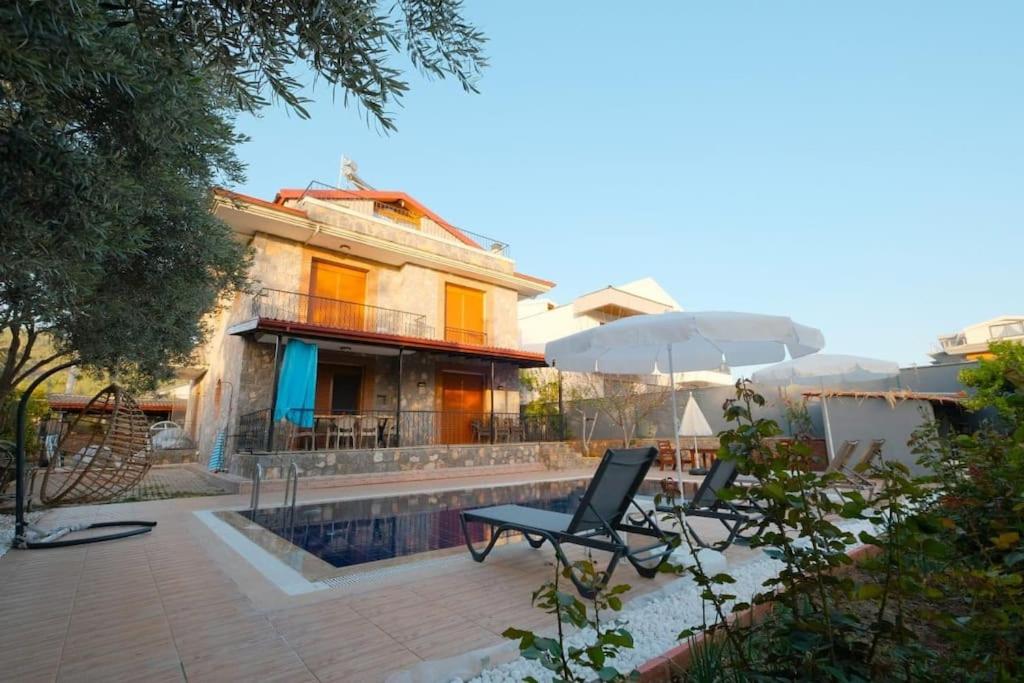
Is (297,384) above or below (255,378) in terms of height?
below

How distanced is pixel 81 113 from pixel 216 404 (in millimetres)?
13195

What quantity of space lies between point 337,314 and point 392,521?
873 cm

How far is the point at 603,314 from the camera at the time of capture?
2322 centimetres

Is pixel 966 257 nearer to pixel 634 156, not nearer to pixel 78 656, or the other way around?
pixel 634 156

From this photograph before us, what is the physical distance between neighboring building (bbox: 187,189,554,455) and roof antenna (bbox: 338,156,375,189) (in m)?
2.12

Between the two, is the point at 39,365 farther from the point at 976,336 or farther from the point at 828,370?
the point at 976,336

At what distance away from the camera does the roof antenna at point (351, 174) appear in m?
16.9

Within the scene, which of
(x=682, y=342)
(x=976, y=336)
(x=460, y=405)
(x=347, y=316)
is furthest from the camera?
(x=976, y=336)

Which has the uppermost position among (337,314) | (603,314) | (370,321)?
(603,314)

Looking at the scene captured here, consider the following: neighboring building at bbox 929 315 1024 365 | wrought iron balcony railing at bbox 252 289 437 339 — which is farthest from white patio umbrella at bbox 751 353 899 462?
neighboring building at bbox 929 315 1024 365

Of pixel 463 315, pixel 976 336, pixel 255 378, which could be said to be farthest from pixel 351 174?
pixel 976 336

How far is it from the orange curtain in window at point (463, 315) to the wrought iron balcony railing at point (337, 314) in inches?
37.4

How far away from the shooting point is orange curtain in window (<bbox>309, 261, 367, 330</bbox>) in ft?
43.7

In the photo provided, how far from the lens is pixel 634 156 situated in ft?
46.7
